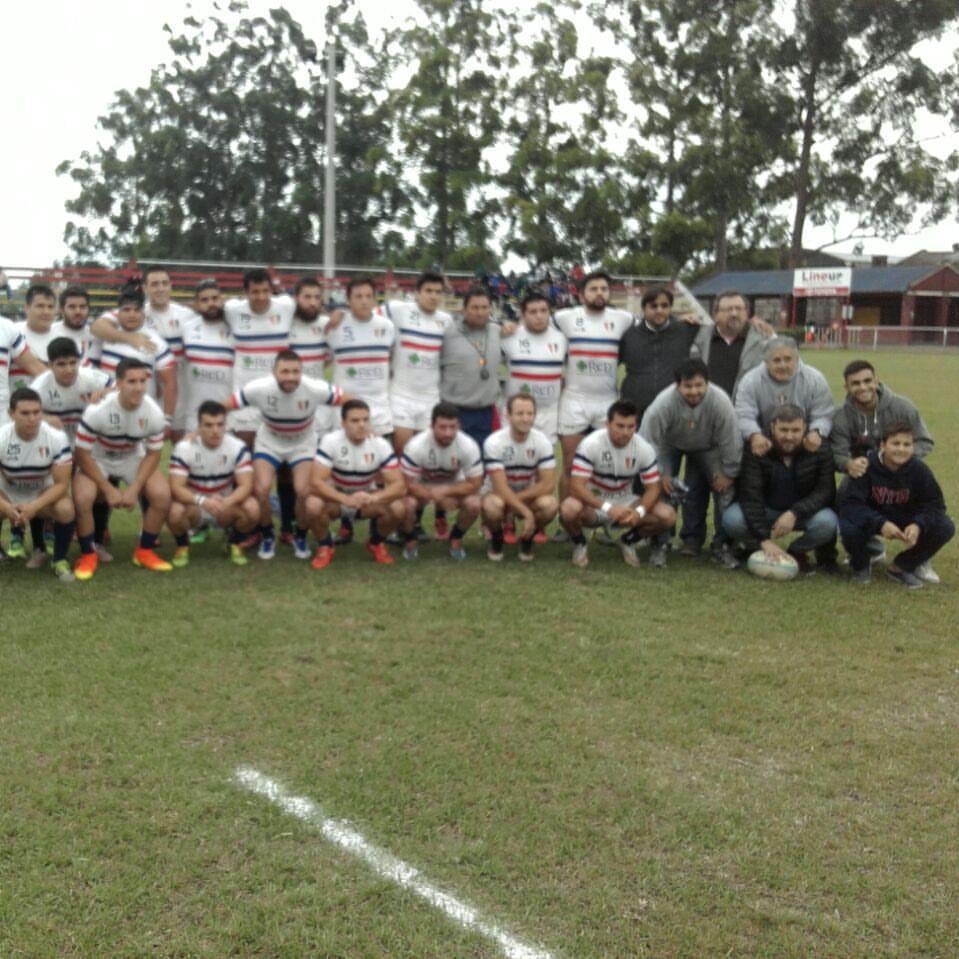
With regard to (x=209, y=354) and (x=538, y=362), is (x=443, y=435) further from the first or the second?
(x=209, y=354)

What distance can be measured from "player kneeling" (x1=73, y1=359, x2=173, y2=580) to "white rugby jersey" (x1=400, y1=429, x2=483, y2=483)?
1.54 metres

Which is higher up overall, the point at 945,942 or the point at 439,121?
the point at 439,121

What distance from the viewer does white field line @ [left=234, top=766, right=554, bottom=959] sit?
104 inches

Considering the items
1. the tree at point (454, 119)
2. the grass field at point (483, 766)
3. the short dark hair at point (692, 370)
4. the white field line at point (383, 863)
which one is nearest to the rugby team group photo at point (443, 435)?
the short dark hair at point (692, 370)

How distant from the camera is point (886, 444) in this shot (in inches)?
239

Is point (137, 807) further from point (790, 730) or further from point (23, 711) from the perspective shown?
point (790, 730)

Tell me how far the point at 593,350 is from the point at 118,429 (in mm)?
3105

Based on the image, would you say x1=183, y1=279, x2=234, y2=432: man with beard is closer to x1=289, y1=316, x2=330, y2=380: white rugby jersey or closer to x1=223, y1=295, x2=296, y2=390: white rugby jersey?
x1=223, y1=295, x2=296, y2=390: white rugby jersey

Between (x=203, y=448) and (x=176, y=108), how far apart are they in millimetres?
38155

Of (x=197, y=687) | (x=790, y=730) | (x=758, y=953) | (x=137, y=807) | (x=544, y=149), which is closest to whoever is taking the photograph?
(x=758, y=953)

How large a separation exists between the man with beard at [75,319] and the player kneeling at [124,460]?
72 centimetres

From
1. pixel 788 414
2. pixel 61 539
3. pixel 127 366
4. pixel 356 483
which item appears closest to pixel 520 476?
pixel 356 483

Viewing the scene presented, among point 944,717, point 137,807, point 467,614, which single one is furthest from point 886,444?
point 137,807

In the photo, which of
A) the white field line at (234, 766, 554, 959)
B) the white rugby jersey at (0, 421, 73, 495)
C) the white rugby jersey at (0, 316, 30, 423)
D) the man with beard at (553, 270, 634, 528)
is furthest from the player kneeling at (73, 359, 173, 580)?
the white field line at (234, 766, 554, 959)
